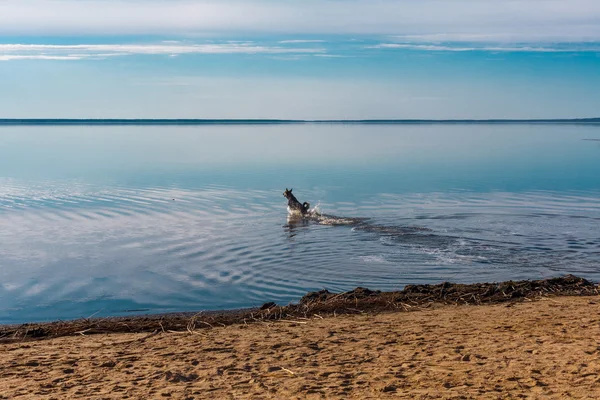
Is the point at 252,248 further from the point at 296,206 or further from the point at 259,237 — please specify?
the point at 296,206

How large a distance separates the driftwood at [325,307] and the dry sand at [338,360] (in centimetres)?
43

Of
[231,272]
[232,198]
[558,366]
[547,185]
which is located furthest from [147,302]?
[547,185]

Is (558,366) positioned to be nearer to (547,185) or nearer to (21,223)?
(21,223)

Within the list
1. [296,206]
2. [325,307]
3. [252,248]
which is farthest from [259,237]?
[325,307]

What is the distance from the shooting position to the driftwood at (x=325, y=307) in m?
10.3

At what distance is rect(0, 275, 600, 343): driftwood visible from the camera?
1034cm

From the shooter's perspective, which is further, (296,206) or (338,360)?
(296,206)

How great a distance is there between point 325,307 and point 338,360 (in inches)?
120

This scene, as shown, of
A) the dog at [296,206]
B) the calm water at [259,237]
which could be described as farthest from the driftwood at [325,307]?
the dog at [296,206]

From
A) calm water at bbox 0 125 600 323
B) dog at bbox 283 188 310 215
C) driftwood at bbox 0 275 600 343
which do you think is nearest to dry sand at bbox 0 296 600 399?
driftwood at bbox 0 275 600 343

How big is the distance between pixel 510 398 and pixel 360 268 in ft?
29.7

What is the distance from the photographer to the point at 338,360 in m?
8.15

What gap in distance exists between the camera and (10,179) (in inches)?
1452

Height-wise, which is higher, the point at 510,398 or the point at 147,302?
the point at 510,398
